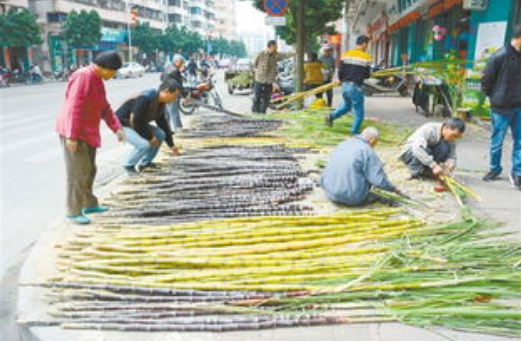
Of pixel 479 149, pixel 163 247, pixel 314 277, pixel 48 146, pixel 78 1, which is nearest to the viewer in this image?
pixel 314 277

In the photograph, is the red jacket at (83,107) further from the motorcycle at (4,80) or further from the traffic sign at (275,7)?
the motorcycle at (4,80)

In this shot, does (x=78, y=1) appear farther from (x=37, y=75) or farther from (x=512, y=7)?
(x=512, y=7)

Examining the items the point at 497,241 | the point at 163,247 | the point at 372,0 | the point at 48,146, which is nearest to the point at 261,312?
the point at 163,247

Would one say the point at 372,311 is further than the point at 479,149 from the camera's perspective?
No

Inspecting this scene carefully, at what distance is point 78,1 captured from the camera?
157 feet

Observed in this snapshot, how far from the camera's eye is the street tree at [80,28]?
125ft

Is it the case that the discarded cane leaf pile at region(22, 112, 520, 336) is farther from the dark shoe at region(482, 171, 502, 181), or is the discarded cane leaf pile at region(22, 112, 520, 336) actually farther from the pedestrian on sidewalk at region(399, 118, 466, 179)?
the dark shoe at region(482, 171, 502, 181)

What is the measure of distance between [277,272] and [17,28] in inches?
1264

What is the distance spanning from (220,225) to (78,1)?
1974 inches

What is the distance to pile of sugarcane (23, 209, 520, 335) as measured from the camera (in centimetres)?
281

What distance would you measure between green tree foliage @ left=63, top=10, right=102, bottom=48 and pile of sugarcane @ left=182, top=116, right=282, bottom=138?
3313 centimetres

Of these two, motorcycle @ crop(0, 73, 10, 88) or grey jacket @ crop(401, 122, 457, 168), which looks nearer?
grey jacket @ crop(401, 122, 457, 168)

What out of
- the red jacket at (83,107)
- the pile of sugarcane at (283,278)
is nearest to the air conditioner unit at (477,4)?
the pile of sugarcane at (283,278)

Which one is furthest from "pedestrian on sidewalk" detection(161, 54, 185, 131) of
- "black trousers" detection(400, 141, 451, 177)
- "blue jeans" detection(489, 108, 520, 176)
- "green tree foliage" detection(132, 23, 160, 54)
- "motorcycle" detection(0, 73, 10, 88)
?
"green tree foliage" detection(132, 23, 160, 54)
